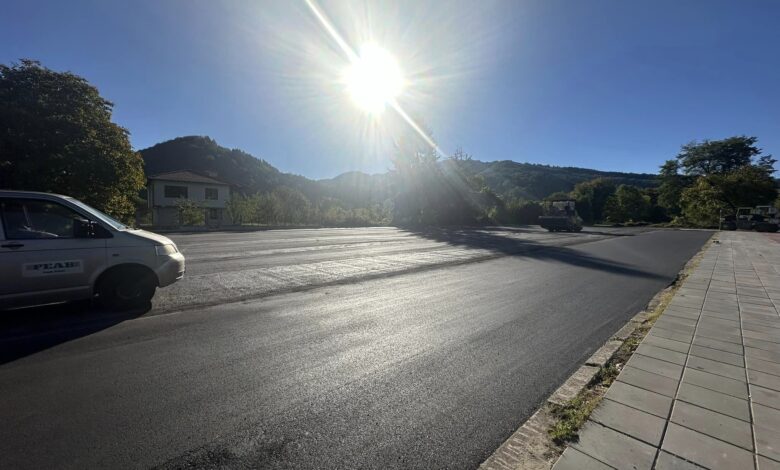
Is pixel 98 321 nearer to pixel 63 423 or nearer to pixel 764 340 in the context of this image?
pixel 63 423

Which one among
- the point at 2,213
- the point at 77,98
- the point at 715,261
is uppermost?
the point at 77,98

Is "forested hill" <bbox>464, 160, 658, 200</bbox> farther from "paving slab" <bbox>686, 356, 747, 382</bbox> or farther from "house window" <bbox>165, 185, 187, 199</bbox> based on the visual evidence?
"paving slab" <bbox>686, 356, 747, 382</bbox>

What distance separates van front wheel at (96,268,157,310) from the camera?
475 cm

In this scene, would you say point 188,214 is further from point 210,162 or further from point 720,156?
point 720,156

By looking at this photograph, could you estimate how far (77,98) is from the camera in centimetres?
1688

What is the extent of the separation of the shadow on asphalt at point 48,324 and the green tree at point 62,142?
14596mm

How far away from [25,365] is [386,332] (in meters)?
3.62

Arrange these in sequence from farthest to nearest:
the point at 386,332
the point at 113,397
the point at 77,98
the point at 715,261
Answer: the point at 77,98 → the point at 715,261 → the point at 386,332 → the point at 113,397

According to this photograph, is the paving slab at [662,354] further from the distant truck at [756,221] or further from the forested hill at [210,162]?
the forested hill at [210,162]

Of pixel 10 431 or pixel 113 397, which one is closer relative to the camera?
pixel 10 431

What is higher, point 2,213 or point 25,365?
point 2,213

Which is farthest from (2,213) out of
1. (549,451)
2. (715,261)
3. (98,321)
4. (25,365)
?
(715,261)

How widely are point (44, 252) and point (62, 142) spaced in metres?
16.3

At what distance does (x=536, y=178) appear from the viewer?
98.5 metres
